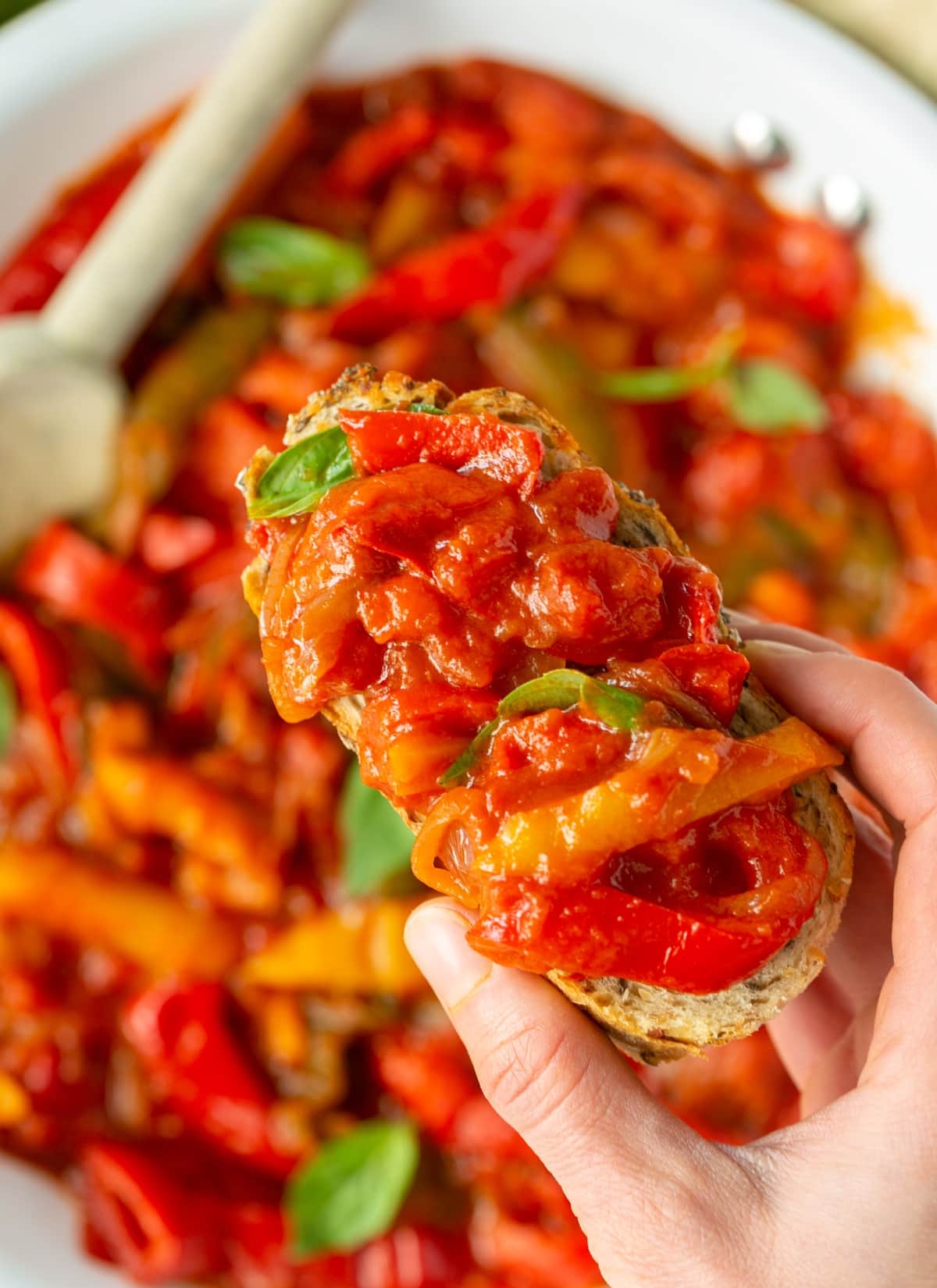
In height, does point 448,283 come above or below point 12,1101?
above

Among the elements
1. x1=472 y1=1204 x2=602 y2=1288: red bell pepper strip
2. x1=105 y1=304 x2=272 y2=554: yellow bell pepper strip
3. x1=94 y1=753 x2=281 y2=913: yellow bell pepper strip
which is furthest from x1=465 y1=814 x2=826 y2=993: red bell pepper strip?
x1=105 y1=304 x2=272 y2=554: yellow bell pepper strip

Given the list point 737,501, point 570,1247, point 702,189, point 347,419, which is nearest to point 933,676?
point 737,501

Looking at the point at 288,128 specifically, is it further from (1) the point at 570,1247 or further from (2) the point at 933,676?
(1) the point at 570,1247

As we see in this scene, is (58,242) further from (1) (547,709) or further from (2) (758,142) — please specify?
(1) (547,709)

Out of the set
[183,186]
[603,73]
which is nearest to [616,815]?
[183,186]

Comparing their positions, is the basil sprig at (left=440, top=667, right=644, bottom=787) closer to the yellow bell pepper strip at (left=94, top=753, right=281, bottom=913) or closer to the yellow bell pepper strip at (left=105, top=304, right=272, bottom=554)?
the yellow bell pepper strip at (left=94, top=753, right=281, bottom=913)
